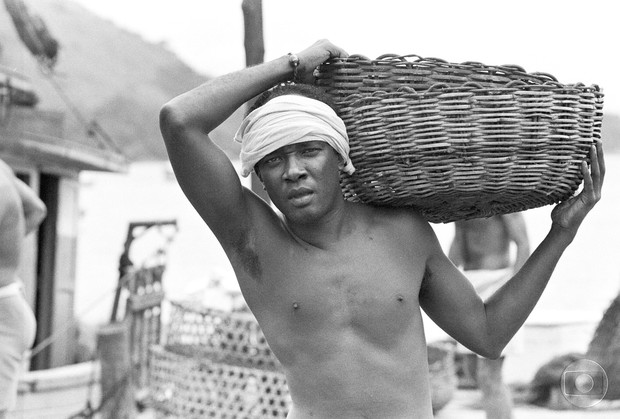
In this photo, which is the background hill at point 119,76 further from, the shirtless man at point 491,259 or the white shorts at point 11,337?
the white shorts at point 11,337

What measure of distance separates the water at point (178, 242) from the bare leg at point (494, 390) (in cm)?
1162

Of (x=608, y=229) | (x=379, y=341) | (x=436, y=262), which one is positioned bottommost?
(x=379, y=341)

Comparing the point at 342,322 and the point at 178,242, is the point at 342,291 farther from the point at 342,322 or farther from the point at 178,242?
the point at 178,242

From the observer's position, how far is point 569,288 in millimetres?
15805

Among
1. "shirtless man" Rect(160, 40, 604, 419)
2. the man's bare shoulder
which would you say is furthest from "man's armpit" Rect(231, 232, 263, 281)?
the man's bare shoulder

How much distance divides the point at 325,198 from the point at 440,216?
36 centimetres

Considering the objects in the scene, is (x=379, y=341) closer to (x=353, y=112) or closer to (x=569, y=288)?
(x=353, y=112)

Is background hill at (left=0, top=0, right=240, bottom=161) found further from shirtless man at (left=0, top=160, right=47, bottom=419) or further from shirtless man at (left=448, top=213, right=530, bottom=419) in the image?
shirtless man at (left=0, top=160, right=47, bottom=419)

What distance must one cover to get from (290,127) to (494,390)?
3.27m

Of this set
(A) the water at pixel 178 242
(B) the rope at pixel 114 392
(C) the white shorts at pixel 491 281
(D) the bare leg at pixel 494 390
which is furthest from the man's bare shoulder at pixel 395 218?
(A) the water at pixel 178 242

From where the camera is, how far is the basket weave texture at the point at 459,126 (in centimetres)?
175

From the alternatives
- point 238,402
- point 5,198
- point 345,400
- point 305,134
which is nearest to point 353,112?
point 305,134

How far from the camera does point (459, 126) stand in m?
1.74

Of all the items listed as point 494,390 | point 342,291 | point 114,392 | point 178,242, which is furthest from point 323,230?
point 178,242
